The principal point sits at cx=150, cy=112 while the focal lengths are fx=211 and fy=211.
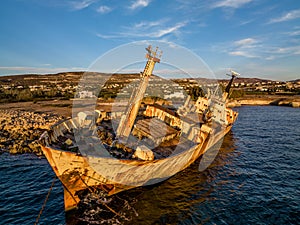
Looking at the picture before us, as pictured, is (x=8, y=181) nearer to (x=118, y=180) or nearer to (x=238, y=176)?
(x=118, y=180)

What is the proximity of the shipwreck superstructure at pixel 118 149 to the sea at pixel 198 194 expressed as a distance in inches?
62.2

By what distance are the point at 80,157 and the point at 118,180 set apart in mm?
3537

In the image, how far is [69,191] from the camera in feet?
41.9

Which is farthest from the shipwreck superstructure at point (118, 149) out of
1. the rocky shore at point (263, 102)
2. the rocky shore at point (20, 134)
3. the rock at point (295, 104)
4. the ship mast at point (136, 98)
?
the rock at point (295, 104)

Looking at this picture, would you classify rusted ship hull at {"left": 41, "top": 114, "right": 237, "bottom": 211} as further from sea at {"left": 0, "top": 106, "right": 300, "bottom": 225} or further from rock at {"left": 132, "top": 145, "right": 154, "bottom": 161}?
sea at {"left": 0, "top": 106, "right": 300, "bottom": 225}

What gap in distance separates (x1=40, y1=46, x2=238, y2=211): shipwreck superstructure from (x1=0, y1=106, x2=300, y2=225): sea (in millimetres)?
1580

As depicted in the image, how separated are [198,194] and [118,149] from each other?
729 centimetres

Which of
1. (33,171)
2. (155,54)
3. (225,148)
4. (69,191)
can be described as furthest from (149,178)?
(225,148)

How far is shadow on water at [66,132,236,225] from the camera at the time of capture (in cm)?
1301

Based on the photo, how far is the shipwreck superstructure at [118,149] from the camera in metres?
11.8

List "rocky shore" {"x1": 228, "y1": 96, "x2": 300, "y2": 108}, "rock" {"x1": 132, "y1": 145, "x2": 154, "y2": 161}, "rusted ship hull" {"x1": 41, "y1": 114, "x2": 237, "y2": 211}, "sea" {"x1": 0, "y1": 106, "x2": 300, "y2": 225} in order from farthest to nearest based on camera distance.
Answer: "rocky shore" {"x1": 228, "y1": 96, "x2": 300, "y2": 108}, "sea" {"x1": 0, "y1": 106, "x2": 300, "y2": 225}, "rock" {"x1": 132, "y1": 145, "x2": 154, "y2": 161}, "rusted ship hull" {"x1": 41, "y1": 114, "x2": 237, "y2": 211}

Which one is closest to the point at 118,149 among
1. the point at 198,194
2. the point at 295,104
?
the point at 198,194

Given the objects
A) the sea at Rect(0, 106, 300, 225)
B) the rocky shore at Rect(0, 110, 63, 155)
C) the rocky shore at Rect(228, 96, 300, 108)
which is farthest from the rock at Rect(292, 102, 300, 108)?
the rocky shore at Rect(0, 110, 63, 155)

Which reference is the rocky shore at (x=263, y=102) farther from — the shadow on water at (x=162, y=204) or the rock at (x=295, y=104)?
the shadow on water at (x=162, y=204)
